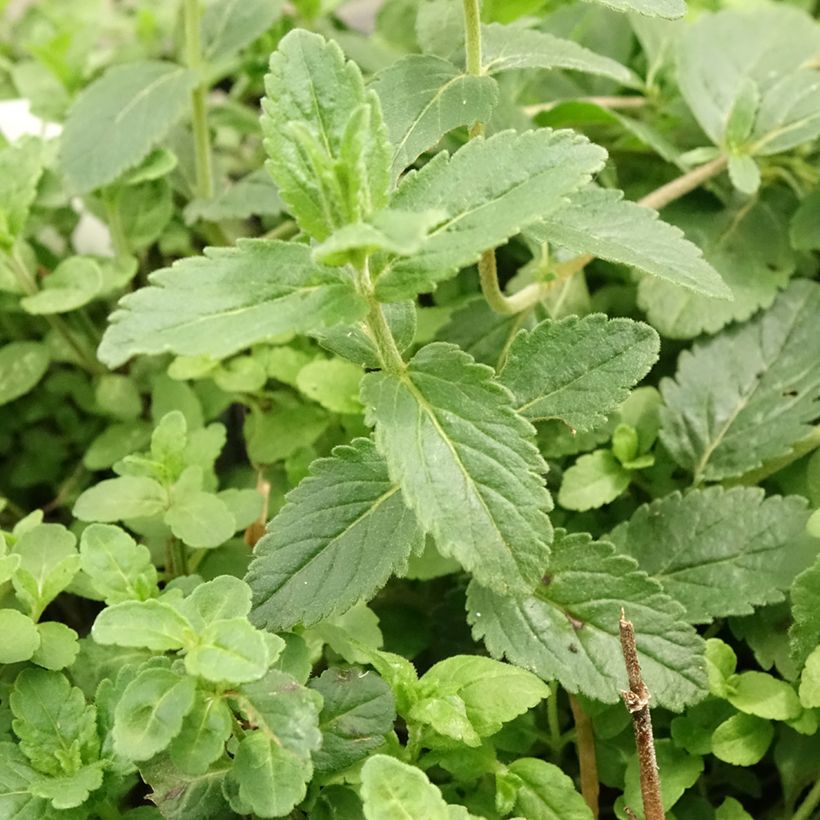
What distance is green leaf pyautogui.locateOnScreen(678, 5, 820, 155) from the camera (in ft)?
3.10

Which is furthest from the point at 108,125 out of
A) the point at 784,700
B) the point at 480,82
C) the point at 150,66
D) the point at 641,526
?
the point at 784,700

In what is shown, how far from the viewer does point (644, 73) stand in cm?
115

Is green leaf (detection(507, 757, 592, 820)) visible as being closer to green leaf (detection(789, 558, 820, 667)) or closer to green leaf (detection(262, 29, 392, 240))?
green leaf (detection(789, 558, 820, 667))

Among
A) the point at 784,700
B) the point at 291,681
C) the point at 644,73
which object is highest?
the point at 644,73

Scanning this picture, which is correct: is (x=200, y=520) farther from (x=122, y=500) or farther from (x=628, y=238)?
(x=628, y=238)

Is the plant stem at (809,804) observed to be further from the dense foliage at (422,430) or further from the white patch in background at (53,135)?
the white patch in background at (53,135)

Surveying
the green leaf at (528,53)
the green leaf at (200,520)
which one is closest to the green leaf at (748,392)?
the green leaf at (528,53)

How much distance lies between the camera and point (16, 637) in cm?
62

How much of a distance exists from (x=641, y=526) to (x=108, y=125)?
2.23 ft

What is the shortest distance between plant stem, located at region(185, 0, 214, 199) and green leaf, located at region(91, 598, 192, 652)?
2.07ft

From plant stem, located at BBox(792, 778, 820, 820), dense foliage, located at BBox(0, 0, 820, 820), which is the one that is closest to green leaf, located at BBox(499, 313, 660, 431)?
dense foliage, located at BBox(0, 0, 820, 820)

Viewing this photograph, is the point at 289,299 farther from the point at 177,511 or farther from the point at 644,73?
the point at 644,73

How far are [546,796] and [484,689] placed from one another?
97mm

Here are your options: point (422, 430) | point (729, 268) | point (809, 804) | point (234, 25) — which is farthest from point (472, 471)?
point (234, 25)
